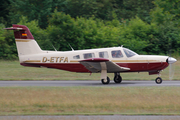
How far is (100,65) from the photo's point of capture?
14.5 meters

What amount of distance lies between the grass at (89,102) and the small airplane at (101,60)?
312cm

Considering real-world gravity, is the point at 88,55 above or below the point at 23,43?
below

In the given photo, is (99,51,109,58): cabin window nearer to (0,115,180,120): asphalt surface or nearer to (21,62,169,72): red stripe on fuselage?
(21,62,169,72): red stripe on fuselage

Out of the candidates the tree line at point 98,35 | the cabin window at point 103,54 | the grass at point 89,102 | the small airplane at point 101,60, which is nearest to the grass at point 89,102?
the grass at point 89,102

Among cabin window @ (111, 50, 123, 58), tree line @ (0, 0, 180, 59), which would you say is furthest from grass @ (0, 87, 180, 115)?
tree line @ (0, 0, 180, 59)

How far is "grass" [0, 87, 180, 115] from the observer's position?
25.7ft

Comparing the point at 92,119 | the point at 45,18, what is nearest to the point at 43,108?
the point at 92,119

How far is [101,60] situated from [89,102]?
16.7 ft

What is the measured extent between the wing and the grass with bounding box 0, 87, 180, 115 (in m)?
2.77

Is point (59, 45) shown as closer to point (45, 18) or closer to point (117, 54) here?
point (45, 18)

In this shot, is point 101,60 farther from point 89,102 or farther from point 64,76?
point 64,76

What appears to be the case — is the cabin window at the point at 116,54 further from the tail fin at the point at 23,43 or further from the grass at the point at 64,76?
the tail fin at the point at 23,43

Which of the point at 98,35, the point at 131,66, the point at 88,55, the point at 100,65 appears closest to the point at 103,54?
the point at 100,65

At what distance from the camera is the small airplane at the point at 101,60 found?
47.5 ft
